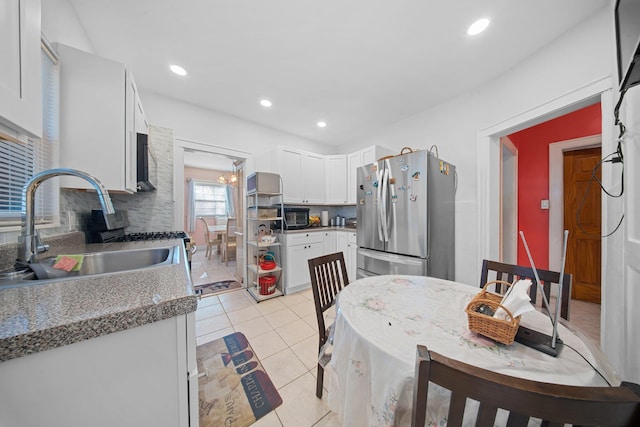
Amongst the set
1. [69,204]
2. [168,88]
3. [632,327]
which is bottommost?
[632,327]

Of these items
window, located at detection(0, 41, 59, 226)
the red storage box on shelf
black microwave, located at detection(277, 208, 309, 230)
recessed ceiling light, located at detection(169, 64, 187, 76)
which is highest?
recessed ceiling light, located at detection(169, 64, 187, 76)

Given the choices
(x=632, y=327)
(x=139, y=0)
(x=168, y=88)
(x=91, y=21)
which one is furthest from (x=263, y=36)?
(x=632, y=327)

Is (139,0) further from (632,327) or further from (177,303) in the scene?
(632,327)

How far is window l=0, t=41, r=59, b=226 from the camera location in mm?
981

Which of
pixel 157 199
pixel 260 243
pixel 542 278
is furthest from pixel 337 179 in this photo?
pixel 542 278

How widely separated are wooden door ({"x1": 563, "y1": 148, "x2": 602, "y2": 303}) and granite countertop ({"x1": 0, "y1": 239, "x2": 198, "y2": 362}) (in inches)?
161

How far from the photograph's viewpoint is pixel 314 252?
3.13 meters

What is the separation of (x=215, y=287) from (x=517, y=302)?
3.44 meters

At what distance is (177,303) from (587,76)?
2849 mm

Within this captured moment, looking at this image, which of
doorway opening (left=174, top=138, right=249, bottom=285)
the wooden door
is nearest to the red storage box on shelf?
doorway opening (left=174, top=138, right=249, bottom=285)

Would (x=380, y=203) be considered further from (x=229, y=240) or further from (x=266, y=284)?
(x=229, y=240)

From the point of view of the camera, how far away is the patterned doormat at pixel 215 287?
2.93 m

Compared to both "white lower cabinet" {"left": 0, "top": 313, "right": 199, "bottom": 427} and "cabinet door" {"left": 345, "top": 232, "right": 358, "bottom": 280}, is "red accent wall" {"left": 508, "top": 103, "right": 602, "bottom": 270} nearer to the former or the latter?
"cabinet door" {"left": 345, "top": 232, "right": 358, "bottom": 280}

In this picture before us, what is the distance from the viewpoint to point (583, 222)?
8.42 feet
